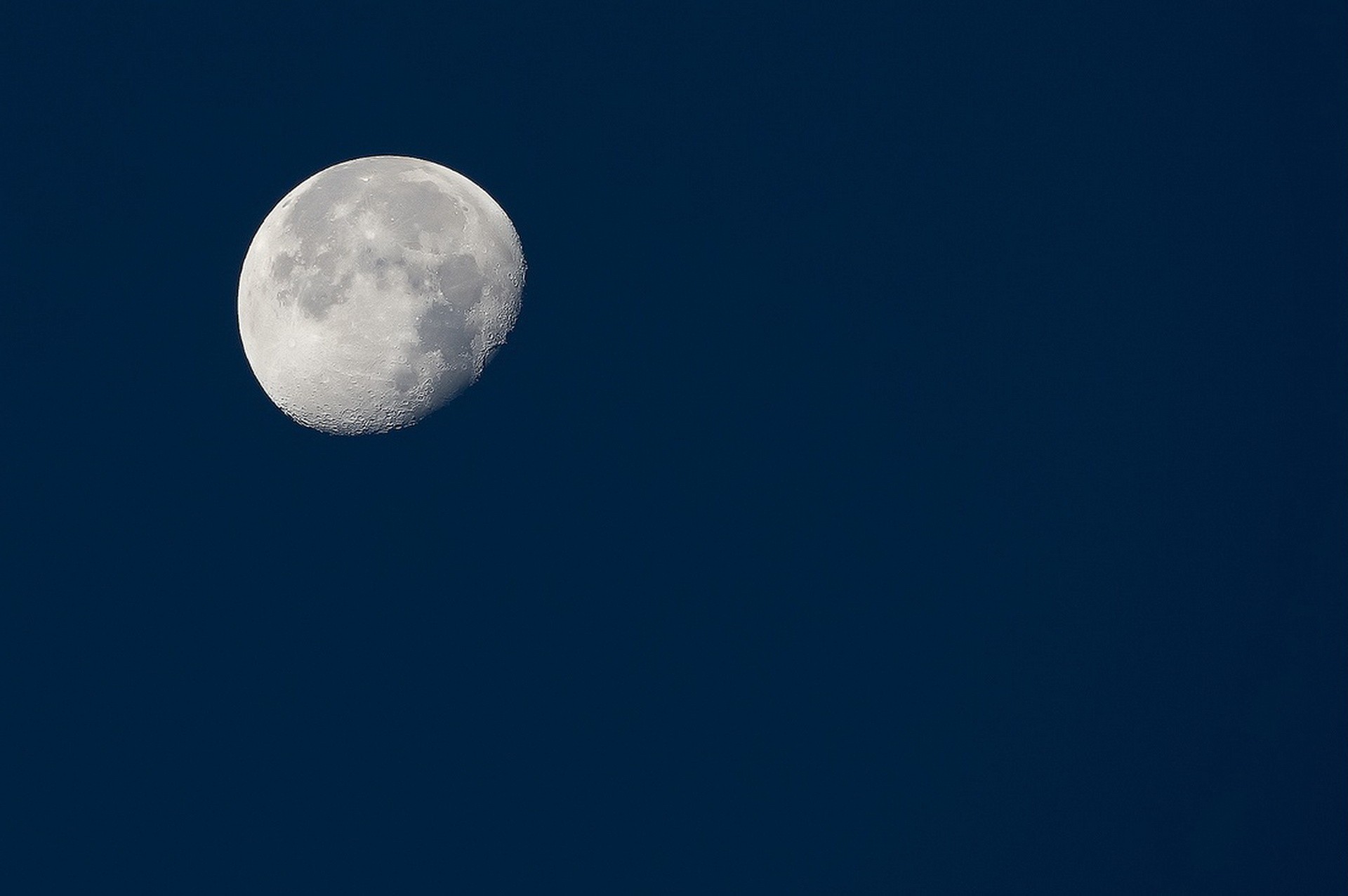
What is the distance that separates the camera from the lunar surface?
1755 centimetres

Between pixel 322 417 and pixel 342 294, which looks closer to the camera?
pixel 342 294

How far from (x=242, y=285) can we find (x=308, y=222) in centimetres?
206

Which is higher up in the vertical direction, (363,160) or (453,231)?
(363,160)

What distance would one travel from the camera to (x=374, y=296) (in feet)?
57.1

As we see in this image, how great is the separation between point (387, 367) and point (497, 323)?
74.9 inches

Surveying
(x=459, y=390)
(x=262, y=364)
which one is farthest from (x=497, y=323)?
(x=262, y=364)

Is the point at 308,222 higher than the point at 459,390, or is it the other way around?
the point at 308,222

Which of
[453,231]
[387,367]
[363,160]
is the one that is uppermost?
[363,160]

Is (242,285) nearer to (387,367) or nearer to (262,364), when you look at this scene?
(262,364)

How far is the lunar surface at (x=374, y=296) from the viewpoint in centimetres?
1755

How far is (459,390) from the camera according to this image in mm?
18703

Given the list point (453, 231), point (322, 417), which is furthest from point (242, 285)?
point (453, 231)

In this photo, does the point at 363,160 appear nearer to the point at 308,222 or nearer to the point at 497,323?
the point at 308,222

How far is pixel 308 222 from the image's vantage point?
59.4 feet
